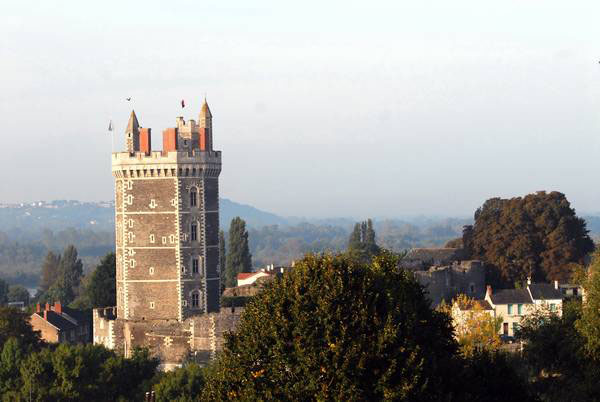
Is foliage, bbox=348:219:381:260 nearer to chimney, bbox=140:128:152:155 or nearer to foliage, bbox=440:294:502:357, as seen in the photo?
foliage, bbox=440:294:502:357

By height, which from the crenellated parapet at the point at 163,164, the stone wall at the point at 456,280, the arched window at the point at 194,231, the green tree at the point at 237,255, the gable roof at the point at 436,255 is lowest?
the stone wall at the point at 456,280

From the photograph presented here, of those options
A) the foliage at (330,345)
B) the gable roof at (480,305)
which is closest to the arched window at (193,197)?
the gable roof at (480,305)

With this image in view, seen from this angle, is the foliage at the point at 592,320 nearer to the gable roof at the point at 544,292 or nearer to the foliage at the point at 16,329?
the gable roof at the point at 544,292

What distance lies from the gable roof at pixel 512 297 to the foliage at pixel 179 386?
26.5 meters

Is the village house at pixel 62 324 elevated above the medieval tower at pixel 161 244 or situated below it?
below

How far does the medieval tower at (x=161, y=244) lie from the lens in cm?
8775

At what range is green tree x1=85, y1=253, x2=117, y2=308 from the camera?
357 feet

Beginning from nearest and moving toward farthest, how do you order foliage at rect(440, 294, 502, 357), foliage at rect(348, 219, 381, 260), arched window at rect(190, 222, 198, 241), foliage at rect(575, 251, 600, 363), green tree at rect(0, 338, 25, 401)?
foliage at rect(575, 251, 600, 363) < green tree at rect(0, 338, 25, 401) < foliage at rect(440, 294, 502, 357) < arched window at rect(190, 222, 198, 241) < foliage at rect(348, 219, 381, 260)

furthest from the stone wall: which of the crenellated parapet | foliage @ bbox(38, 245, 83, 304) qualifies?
foliage @ bbox(38, 245, 83, 304)

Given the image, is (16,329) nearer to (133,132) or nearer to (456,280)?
(133,132)

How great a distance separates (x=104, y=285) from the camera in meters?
110

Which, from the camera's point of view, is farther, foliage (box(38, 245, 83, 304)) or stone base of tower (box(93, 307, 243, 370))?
foliage (box(38, 245, 83, 304))

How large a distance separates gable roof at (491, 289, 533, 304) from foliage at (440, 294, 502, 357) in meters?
1.12

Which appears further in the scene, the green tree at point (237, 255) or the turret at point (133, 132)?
the green tree at point (237, 255)
